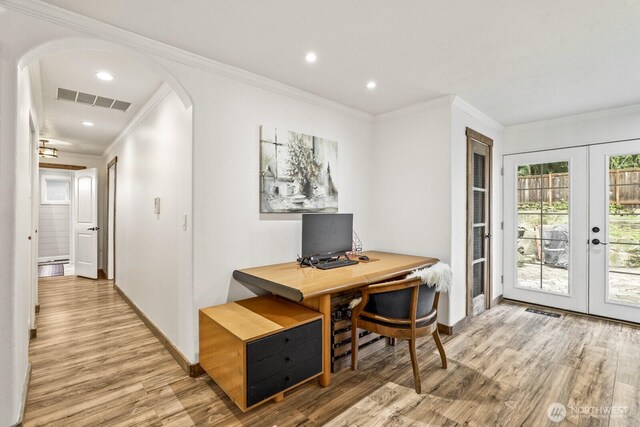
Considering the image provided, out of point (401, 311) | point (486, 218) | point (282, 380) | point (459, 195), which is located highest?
point (459, 195)

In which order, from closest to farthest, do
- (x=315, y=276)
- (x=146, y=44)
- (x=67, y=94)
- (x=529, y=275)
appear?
(x=146, y=44) → (x=315, y=276) → (x=67, y=94) → (x=529, y=275)

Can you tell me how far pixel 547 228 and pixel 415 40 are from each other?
10.8ft

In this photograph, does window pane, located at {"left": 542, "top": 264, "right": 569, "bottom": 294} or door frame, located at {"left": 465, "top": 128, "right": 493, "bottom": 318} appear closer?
door frame, located at {"left": 465, "top": 128, "right": 493, "bottom": 318}

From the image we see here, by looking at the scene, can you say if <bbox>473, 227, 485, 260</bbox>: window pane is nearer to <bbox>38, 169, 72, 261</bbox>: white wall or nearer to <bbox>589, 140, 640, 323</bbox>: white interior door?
<bbox>589, 140, 640, 323</bbox>: white interior door

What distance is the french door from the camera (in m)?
3.51

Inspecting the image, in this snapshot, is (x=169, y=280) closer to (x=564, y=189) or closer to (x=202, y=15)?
(x=202, y=15)

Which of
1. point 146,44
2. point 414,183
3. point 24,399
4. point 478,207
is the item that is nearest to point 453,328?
point 478,207

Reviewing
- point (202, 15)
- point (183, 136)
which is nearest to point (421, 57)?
point (202, 15)

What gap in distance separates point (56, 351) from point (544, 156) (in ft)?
19.2

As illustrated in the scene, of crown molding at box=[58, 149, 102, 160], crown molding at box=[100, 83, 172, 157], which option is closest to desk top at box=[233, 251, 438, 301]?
crown molding at box=[100, 83, 172, 157]

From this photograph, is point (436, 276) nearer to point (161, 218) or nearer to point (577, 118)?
point (161, 218)

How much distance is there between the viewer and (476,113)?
12.0 ft

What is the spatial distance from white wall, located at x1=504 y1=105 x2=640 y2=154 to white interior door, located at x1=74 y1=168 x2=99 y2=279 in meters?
7.11

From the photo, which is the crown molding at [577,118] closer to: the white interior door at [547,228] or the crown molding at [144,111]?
the white interior door at [547,228]
